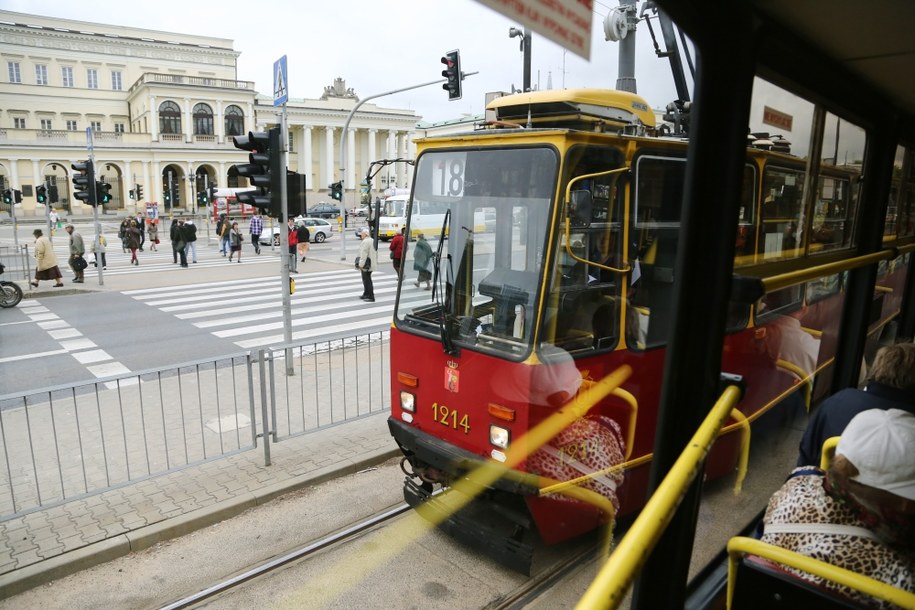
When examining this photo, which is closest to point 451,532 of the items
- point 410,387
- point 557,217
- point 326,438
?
point 410,387

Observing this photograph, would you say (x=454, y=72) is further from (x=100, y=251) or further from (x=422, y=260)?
(x=100, y=251)

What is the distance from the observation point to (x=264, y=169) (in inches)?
309

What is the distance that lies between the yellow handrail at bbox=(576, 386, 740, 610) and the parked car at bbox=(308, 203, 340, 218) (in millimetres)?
49799

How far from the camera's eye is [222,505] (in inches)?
200

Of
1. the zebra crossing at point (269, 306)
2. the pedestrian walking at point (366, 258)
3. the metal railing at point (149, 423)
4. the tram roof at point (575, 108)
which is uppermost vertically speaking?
the tram roof at point (575, 108)

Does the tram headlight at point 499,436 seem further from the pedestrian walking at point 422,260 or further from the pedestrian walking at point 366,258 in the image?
the pedestrian walking at point 366,258

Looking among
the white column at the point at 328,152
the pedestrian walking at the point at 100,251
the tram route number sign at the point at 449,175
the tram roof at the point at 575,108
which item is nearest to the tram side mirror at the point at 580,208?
the tram roof at the point at 575,108

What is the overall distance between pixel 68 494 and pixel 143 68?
11.3 ft

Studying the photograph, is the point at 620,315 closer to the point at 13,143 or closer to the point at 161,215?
the point at 13,143

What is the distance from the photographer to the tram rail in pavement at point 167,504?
14.3ft

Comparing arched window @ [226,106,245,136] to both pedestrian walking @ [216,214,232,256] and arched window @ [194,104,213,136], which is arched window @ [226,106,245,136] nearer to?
arched window @ [194,104,213,136]

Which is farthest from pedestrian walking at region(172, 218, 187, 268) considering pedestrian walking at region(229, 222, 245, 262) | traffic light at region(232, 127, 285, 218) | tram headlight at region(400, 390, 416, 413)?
tram headlight at region(400, 390, 416, 413)

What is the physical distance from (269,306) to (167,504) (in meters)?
10.8

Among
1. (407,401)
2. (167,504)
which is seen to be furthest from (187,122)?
(407,401)
